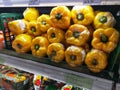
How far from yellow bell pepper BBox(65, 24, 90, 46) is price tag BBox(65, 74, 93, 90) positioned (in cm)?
14

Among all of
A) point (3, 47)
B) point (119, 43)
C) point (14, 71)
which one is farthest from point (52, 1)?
point (14, 71)

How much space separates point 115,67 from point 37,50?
1.21ft

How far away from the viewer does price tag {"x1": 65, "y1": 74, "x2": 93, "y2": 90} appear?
764mm

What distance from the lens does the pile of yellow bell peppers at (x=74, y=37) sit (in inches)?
30.0

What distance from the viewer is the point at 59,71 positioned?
85 centimetres

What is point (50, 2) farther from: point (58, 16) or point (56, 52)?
point (56, 52)

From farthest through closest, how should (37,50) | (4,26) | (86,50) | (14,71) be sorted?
(14,71)
(4,26)
(37,50)
(86,50)

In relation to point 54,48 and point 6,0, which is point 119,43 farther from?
point 6,0

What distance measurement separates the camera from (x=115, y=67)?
2.60ft

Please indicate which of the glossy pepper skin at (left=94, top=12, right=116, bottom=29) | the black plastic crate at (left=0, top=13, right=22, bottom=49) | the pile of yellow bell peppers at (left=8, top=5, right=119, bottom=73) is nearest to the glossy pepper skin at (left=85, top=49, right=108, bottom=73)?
the pile of yellow bell peppers at (left=8, top=5, right=119, bottom=73)

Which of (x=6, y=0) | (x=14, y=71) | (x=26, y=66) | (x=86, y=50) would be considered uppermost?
(x=6, y=0)

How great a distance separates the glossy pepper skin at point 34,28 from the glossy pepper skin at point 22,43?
3 centimetres

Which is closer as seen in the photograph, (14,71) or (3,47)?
(3,47)

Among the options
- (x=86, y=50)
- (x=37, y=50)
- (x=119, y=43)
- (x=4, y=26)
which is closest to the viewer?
(x=119, y=43)
